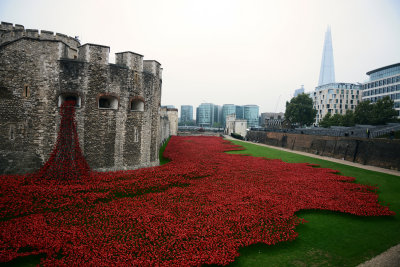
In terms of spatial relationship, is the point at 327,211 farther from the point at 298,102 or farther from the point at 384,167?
the point at 298,102

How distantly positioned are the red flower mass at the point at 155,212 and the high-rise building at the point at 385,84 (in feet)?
265

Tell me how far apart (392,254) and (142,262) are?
8279 mm

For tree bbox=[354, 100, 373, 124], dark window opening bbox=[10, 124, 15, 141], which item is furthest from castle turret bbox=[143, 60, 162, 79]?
tree bbox=[354, 100, 373, 124]

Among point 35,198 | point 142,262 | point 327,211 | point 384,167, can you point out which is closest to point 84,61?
point 35,198

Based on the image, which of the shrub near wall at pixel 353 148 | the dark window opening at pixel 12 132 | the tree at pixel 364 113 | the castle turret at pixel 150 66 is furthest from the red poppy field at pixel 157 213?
the tree at pixel 364 113

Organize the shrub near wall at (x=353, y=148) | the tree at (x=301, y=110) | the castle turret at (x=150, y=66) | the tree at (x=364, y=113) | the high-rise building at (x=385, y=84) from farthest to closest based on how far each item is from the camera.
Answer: the high-rise building at (x=385, y=84) < the tree at (x=301, y=110) < the tree at (x=364, y=113) < the shrub near wall at (x=353, y=148) < the castle turret at (x=150, y=66)

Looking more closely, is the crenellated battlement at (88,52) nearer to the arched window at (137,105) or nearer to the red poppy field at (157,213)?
the arched window at (137,105)

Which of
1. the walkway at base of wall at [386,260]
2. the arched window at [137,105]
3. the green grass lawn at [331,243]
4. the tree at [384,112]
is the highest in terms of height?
the tree at [384,112]

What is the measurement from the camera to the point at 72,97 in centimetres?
1584

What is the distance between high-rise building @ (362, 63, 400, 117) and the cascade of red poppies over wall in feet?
305

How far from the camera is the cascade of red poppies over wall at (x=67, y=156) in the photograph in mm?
13695

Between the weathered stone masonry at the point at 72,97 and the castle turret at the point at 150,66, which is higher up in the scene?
the castle turret at the point at 150,66

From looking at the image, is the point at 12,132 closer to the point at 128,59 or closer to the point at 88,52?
the point at 88,52

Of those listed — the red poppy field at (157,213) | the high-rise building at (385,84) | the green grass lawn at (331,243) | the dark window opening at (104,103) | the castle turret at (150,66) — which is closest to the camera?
the red poppy field at (157,213)
